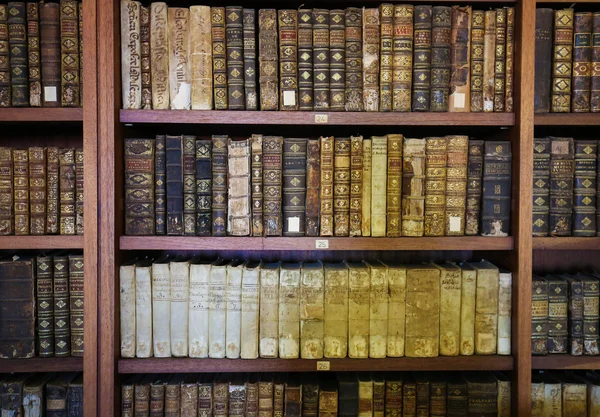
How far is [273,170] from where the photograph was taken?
4.21 ft

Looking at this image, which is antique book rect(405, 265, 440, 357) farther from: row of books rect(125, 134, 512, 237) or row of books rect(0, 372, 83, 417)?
row of books rect(0, 372, 83, 417)

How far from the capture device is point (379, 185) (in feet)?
4.24

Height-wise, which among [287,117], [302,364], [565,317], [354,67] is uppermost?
[354,67]

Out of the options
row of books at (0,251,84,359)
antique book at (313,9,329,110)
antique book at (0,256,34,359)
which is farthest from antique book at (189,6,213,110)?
antique book at (0,256,34,359)

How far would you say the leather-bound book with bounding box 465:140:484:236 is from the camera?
1.31 metres

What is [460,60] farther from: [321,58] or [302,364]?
[302,364]

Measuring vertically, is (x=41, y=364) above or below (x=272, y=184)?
below

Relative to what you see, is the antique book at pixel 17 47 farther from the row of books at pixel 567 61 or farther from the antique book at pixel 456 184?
the row of books at pixel 567 61

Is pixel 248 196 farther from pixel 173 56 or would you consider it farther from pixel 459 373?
pixel 459 373

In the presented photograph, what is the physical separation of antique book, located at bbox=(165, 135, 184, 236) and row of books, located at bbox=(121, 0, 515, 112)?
0.13 meters

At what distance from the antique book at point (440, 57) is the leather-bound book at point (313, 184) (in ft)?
1.36

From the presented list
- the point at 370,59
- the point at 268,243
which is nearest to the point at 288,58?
the point at 370,59

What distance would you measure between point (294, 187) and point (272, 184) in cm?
7

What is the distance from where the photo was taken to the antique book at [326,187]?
1.27 metres
